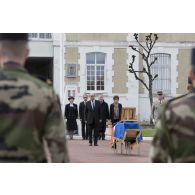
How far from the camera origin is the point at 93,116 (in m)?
4.20

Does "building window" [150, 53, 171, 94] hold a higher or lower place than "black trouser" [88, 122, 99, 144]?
higher

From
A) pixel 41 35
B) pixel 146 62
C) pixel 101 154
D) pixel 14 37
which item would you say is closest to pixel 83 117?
pixel 101 154

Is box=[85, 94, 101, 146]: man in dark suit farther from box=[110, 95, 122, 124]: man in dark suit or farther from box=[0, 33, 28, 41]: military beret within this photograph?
box=[0, 33, 28, 41]: military beret

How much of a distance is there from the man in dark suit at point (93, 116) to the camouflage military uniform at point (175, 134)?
186 centimetres

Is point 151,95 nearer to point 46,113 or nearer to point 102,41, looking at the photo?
point 102,41

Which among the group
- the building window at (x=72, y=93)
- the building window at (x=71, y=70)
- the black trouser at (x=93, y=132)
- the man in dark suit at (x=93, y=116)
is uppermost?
the building window at (x=71, y=70)

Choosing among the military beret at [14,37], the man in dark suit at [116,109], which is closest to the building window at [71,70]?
the man in dark suit at [116,109]

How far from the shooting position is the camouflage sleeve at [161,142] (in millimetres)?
2152

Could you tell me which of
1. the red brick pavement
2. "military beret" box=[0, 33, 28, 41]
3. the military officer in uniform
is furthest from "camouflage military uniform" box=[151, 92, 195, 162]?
the military officer in uniform

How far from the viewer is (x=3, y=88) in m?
2.16

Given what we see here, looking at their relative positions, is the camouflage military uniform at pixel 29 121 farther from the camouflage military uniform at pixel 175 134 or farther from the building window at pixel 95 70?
the building window at pixel 95 70

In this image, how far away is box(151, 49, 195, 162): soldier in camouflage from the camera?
2156 millimetres
